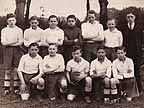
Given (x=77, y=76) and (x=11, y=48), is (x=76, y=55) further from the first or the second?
(x=11, y=48)

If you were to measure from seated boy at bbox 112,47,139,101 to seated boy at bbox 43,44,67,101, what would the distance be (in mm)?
212

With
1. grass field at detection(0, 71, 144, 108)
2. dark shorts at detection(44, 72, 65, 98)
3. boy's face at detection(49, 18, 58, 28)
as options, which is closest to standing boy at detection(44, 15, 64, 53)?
boy's face at detection(49, 18, 58, 28)

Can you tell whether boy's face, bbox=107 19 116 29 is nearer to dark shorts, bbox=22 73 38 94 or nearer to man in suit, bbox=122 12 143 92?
man in suit, bbox=122 12 143 92

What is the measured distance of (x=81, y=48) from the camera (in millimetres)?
1412

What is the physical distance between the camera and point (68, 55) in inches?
55.5

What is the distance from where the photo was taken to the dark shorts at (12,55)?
4.64 ft

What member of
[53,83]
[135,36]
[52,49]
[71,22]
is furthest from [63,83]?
[135,36]

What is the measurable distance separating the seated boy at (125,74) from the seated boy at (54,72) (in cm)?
21

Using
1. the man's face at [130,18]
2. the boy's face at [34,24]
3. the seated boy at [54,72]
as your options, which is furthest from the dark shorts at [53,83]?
the man's face at [130,18]

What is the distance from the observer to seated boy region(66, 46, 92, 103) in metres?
1.40

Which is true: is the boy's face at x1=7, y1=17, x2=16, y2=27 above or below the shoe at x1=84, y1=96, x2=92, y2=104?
above

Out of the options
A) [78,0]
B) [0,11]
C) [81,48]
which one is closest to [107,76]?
[81,48]

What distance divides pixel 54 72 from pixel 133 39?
349 millimetres

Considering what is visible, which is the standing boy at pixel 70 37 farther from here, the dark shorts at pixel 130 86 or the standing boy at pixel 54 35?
the dark shorts at pixel 130 86
